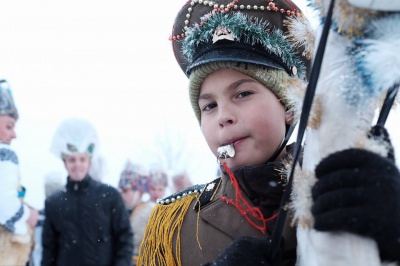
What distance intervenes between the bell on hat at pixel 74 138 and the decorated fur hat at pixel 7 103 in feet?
1.35

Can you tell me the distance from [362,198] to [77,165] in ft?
11.8

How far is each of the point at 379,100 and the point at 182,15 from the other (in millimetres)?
948

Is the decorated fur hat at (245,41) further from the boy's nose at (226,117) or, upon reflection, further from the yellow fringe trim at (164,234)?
the yellow fringe trim at (164,234)

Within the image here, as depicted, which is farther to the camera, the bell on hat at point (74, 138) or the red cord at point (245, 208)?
the bell on hat at point (74, 138)

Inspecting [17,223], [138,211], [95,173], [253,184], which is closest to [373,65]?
[253,184]

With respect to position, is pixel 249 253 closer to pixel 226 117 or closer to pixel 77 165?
pixel 226 117

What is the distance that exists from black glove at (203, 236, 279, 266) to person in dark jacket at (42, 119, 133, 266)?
9.78 feet

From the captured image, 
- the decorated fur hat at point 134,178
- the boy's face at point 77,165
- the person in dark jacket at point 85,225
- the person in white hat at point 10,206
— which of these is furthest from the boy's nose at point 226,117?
the decorated fur hat at point 134,178

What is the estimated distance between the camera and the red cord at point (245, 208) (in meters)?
1.56

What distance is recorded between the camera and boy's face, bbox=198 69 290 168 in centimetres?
165

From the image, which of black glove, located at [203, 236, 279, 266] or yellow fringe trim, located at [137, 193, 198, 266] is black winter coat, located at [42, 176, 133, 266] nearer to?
yellow fringe trim, located at [137, 193, 198, 266]

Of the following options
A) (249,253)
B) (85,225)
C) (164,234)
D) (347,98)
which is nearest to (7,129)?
(85,225)

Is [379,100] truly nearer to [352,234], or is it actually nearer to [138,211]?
[352,234]

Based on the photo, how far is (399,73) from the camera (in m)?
1.11
